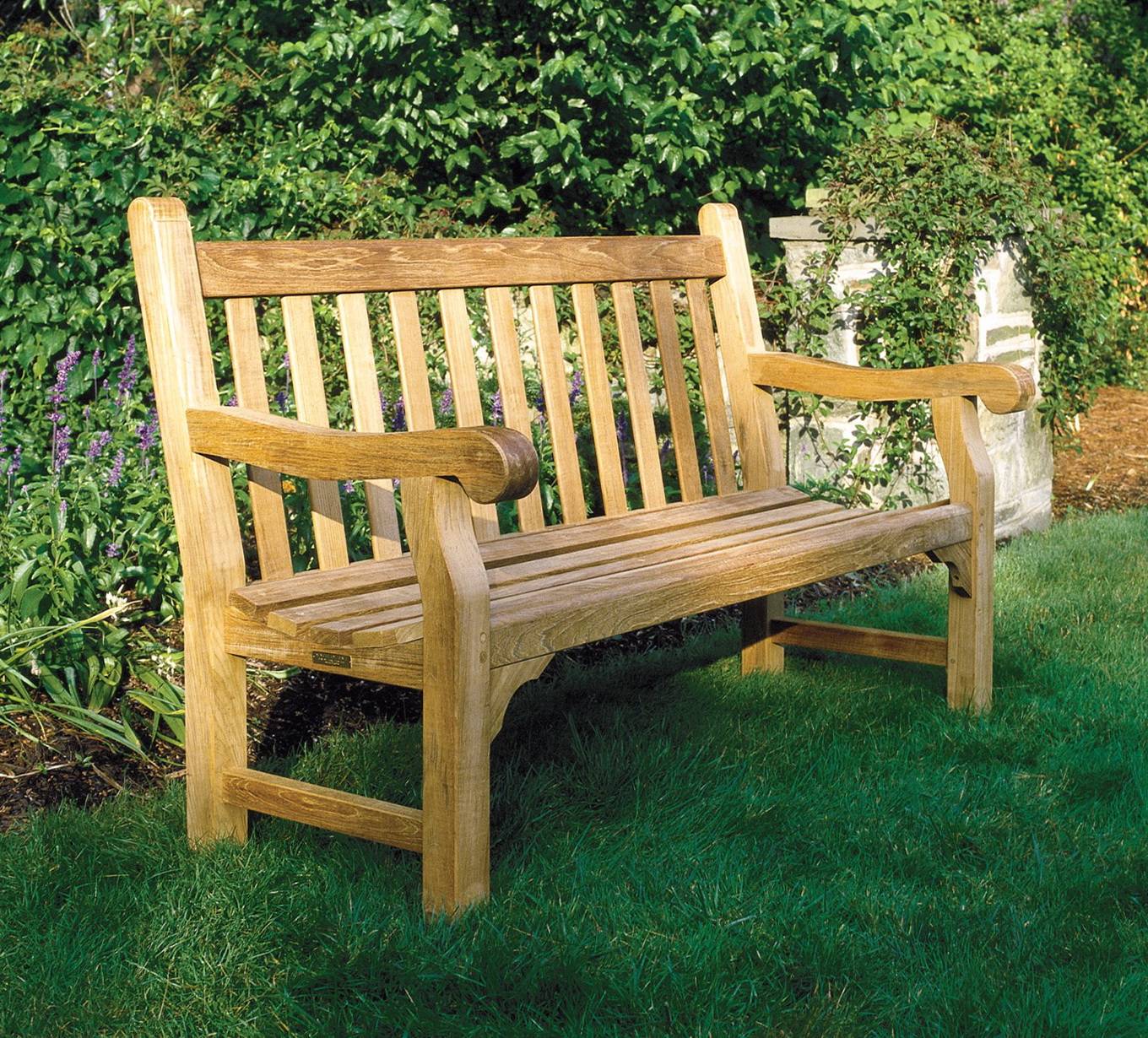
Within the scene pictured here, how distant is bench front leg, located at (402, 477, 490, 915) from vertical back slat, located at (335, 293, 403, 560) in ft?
1.84

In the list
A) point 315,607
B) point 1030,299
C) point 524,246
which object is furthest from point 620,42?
point 315,607

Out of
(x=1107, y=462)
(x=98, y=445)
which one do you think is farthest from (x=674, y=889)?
(x=1107, y=462)

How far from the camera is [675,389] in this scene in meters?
3.36

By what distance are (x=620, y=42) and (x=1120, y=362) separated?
417 cm

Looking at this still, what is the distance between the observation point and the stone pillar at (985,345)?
4.97 meters

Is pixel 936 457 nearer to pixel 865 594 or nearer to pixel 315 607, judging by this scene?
pixel 865 594

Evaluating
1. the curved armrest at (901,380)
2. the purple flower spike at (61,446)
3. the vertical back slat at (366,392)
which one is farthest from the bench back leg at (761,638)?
the purple flower spike at (61,446)

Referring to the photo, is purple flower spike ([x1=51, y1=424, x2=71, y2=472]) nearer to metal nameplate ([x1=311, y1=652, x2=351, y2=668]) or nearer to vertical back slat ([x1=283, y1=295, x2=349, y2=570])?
vertical back slat ([x1=283, y1=295, x2=349, y2=570])

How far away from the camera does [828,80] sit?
5.63 metres

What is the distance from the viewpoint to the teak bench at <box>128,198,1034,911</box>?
2.16 meters

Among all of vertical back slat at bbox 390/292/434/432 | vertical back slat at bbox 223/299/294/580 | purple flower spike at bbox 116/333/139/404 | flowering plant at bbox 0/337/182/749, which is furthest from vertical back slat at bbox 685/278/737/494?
purple flower spike at bbox 116/333/139/404

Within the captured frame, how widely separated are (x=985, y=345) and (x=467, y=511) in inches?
134

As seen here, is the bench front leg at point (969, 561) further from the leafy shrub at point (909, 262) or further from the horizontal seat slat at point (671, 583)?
the leafy shrub at point (909, 262)

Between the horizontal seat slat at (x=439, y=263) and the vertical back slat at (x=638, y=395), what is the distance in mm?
62
